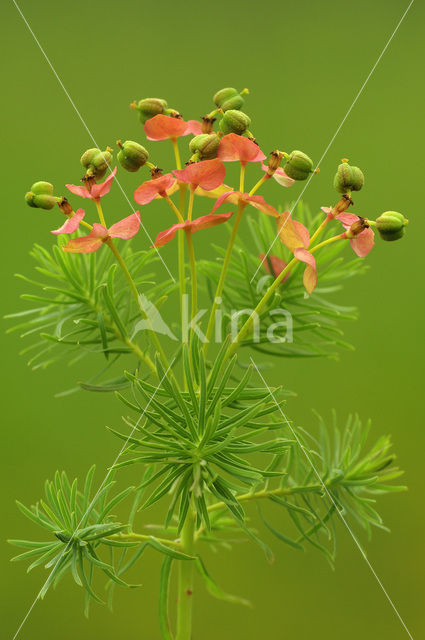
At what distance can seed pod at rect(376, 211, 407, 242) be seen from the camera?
0.36 m

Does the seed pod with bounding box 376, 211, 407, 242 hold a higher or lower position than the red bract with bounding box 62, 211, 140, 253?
higher

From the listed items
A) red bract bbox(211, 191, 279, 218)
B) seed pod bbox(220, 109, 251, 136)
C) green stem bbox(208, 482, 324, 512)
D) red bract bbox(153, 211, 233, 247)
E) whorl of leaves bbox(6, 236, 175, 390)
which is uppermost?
seed pod bbox(220, 109, 251, 136)

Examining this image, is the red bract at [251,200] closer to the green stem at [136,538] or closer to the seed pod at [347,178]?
the seed pod at [347,178]

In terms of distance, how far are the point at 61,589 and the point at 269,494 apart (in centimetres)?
46

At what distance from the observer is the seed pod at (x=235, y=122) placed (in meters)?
0.37

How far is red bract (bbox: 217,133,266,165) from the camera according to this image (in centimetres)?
37

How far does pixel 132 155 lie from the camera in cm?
37

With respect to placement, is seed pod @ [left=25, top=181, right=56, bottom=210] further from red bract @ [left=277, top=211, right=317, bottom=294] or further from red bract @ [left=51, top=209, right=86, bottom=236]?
red bract @ [left=277, top=211, right=317, bottom=294]

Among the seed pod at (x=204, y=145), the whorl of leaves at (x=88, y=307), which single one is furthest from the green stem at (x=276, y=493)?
the seed pod at (x=204, y=145)

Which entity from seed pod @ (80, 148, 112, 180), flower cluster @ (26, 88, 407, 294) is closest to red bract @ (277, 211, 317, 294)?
flower cluster @ (26, 88, 407, 294)

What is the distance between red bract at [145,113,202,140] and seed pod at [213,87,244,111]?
0.02 m

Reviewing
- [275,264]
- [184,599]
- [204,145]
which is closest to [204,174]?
[204,145]

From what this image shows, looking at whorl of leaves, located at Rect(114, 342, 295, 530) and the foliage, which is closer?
whorl of leaves, located at Rect(114, 342, 295, 530)

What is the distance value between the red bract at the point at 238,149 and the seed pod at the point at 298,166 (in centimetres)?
2
